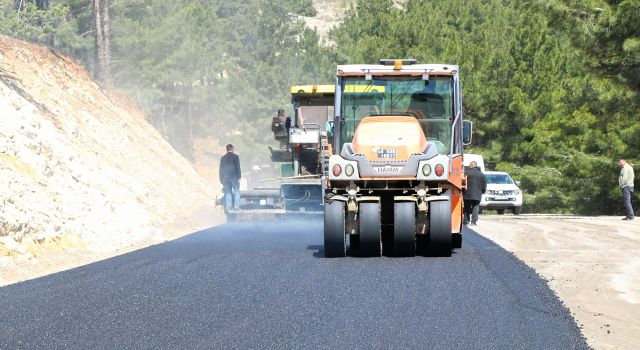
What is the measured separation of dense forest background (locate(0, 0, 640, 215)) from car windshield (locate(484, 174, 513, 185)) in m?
3.17

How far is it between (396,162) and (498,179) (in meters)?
22.4

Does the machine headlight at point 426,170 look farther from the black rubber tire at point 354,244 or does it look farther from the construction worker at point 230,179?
the construction worker at point 230,179

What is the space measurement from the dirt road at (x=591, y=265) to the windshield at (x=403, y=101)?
113 inches

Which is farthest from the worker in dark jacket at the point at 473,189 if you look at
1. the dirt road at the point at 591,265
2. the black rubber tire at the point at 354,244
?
the black rubber tire at the point at 354,244

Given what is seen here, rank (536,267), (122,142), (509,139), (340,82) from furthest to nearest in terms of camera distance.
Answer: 1. (509,139)
2. (122,142)
3. (340,82)
4. (536,267)

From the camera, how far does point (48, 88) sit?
37156 mm

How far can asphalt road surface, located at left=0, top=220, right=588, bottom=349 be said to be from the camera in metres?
9.34

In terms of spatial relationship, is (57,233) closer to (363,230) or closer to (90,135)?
(363,230)

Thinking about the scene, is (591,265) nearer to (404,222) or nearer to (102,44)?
(404,222)

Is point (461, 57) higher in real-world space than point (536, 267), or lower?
higher

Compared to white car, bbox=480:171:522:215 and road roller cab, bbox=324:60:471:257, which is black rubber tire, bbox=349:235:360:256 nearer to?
road roller cab, bbox=324:60:471:257

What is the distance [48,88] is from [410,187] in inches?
949

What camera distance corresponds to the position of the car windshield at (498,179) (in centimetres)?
3762

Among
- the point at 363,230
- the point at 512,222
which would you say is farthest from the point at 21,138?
the point at 512,222
